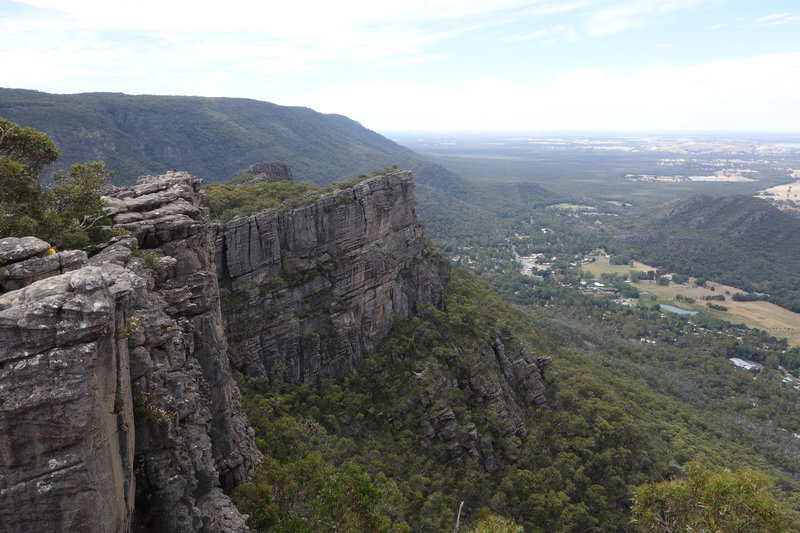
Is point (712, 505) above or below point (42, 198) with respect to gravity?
below

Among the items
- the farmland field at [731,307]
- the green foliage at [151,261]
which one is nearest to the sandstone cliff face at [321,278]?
the green foliage at [151,261]

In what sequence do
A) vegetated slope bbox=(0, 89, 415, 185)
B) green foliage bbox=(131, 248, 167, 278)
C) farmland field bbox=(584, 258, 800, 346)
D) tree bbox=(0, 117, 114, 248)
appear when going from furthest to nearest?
farmland field bbox=(584, 258, 800, 346) < vegetated slope bbox=(0, 89, 415, 185) < green foliage bbox=(131, 248, 167, 278) < tree bbox=(0, 117, 114, 248)

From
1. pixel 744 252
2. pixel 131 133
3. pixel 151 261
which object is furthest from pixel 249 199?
pixel 744 252

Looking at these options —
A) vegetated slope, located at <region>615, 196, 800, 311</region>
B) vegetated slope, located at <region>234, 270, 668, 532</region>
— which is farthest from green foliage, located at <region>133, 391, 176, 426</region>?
vegetated slope, located at <region>615, 196, 800, 311</region>

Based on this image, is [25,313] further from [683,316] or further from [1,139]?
[683,316]

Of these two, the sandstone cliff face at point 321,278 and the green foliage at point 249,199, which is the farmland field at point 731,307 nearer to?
the sandstone cliff face at point 321,278

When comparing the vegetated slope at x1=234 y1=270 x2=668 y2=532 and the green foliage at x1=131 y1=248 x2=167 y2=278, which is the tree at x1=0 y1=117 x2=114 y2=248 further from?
the vegetated slope at x1=234 y1=270 x2=668 y2=532

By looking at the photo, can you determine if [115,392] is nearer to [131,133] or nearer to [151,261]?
[151,261]
